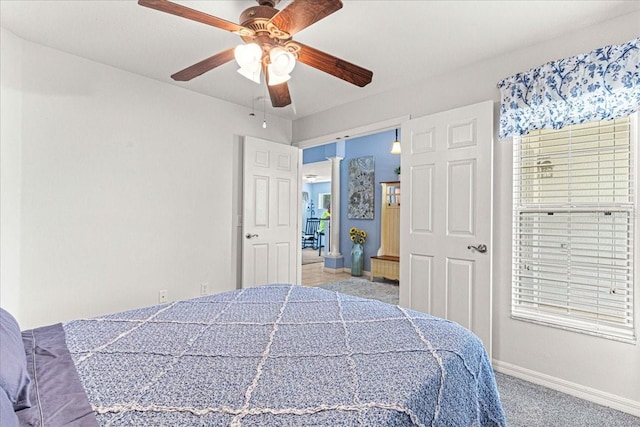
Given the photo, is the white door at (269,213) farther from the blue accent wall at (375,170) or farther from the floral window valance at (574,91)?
the floral window valance at (574,91)

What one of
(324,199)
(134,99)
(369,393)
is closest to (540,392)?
(369,393)

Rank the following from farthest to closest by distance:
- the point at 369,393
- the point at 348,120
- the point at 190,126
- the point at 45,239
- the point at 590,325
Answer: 1. the point at 348,120
2. the point at 190,126
3. the point at 45,239
4. the point at 590,325
5. the point at 369,393

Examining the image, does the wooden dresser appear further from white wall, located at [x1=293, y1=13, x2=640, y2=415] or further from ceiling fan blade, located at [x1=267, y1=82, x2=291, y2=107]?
ceiling fan blade, located at [x1=267, y1=82, x2=291, y2=107]

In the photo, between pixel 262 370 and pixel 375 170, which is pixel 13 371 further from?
pixel 375 170

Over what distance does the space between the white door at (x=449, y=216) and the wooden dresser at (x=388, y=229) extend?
8.29 feet

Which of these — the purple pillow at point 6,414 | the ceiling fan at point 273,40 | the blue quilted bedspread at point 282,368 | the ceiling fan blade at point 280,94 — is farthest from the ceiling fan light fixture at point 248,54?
the purple pillow at point 6,414

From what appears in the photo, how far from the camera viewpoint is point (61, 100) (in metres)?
2.58

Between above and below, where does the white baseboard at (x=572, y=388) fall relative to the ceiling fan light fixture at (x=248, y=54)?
below

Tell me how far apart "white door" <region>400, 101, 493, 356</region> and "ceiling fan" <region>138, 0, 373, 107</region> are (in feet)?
3.66

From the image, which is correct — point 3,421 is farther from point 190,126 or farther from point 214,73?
point 190,126

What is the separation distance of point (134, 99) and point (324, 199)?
9.14 m

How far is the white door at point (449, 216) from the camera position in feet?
8.39

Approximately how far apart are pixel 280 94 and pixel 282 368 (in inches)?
68.6

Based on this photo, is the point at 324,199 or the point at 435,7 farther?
the point at 324,199
